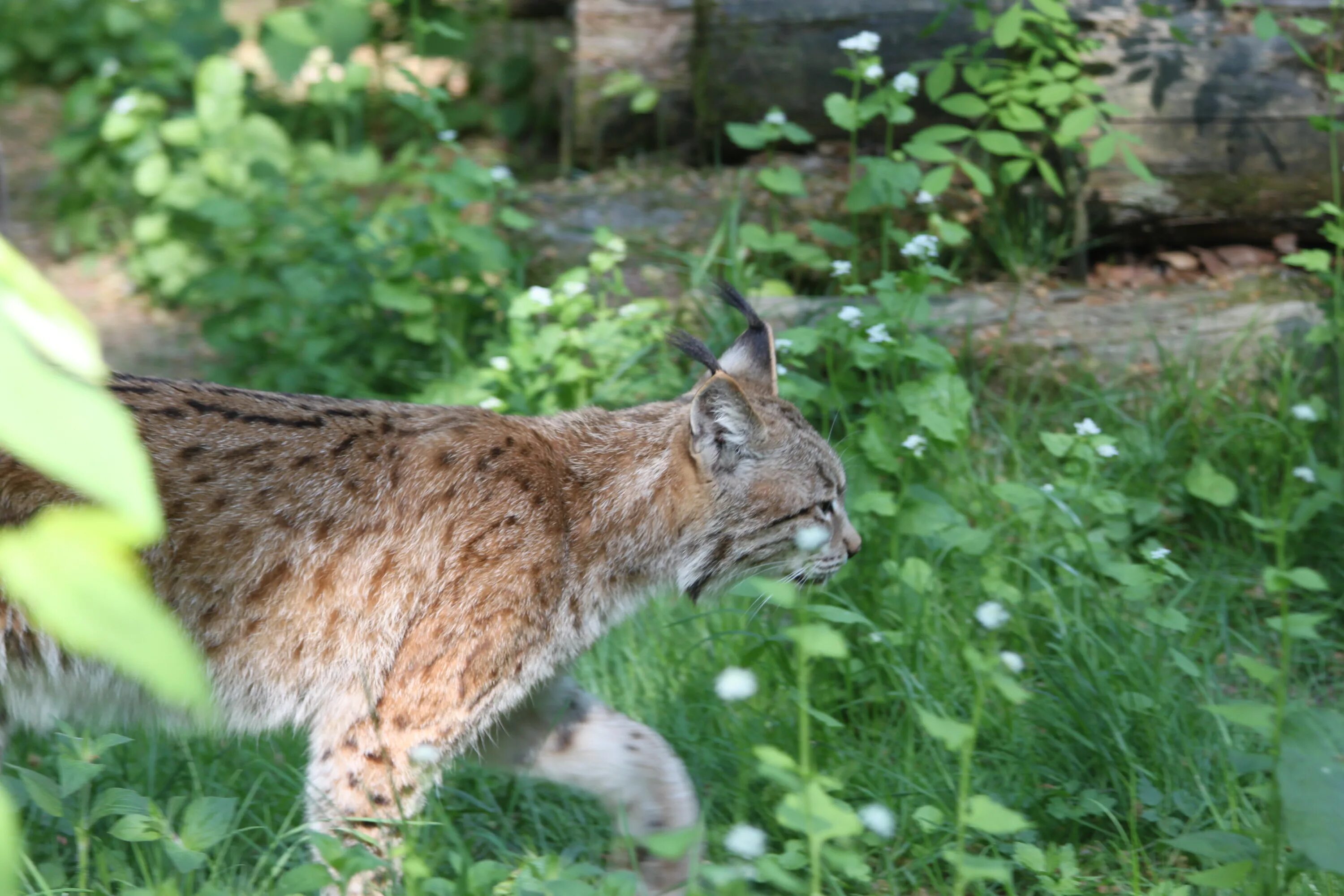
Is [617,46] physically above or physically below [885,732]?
above

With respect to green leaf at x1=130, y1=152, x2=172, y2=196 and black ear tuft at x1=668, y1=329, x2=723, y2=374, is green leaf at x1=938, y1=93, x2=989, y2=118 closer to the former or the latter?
black ear tuft at x1=668, y1=329, x2=723, y2=374

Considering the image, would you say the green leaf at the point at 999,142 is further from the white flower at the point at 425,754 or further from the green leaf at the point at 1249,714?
the white flower at the point at 425,754

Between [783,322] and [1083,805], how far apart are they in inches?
93.7

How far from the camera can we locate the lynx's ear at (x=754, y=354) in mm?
3840

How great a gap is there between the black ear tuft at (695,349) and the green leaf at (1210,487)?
180cm

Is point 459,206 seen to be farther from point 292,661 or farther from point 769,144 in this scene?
point 292,661

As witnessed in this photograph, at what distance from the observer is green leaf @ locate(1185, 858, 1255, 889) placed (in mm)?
2455

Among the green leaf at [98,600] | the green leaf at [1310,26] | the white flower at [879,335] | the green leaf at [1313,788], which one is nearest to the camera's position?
the green leaf at [98,600]

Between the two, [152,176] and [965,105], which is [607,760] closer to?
[965,105]

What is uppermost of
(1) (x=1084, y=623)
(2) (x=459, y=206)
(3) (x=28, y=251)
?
(2) (x=459, y=206)

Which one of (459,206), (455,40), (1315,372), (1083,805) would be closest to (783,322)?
(459,206)

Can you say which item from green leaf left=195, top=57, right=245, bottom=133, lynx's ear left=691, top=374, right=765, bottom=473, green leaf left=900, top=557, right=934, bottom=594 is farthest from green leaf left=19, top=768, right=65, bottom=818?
green leaf left=195, top=57, right=245, bottom=133

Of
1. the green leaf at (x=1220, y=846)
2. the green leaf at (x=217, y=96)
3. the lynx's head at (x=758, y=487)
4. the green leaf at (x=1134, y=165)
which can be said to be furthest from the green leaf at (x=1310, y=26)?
the green leaf at (x=217, y=96)

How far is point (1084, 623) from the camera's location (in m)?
3.86
